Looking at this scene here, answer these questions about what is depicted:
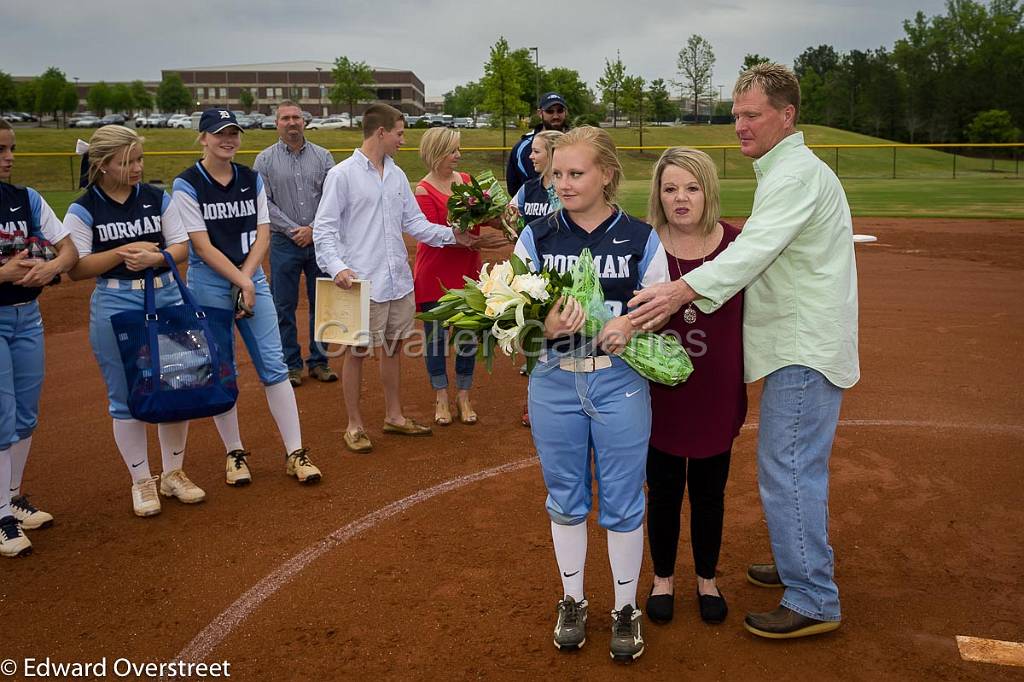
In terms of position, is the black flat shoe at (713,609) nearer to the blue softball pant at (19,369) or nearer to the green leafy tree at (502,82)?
the blue softball pant at (19,369)

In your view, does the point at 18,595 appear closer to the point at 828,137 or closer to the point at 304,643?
the point at 304,643

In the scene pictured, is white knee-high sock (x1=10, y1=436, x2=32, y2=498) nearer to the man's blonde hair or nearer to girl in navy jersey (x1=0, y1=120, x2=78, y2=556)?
girl in navy jersey (x1=0, y1=120, x2=78, y2=556)

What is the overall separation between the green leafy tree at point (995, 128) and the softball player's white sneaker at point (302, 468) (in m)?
67.7

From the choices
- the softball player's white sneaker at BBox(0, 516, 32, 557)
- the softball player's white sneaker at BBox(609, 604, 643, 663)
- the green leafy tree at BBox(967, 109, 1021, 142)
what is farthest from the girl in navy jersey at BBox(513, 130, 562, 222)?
the green leafy tree at BBox(967, 109, 1021, 142)

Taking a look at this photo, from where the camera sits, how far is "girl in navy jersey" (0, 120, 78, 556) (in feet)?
15.5

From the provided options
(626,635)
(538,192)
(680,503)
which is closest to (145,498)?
(626,635)

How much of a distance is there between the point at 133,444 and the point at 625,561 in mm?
3380

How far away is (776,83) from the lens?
3531 mm

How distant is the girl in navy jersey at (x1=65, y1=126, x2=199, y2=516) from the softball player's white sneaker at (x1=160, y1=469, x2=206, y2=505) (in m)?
0.14

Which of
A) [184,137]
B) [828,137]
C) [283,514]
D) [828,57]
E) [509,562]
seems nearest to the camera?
[509,562]

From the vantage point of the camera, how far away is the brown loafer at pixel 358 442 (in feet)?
20.7

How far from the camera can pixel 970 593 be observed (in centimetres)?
410

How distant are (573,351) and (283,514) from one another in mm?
2643

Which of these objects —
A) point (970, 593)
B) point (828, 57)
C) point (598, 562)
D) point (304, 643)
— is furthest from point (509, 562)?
point (828, 57)
